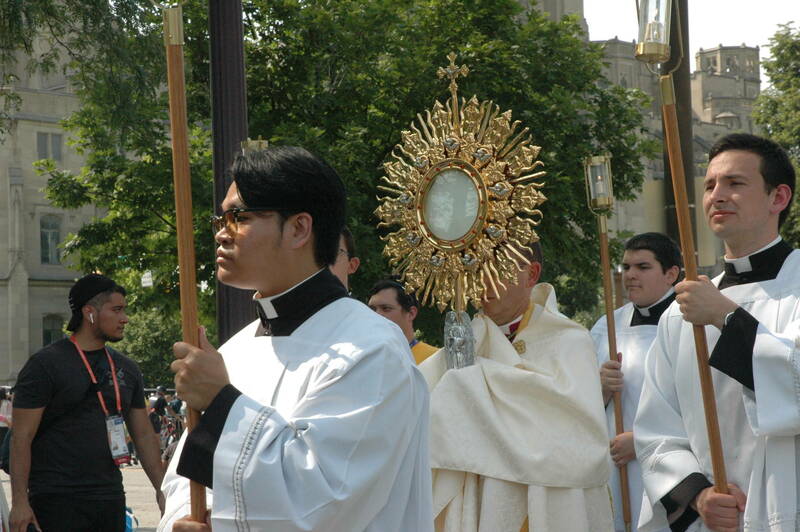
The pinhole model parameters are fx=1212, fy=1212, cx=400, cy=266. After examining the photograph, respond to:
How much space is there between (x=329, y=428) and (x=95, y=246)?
16.5 metres

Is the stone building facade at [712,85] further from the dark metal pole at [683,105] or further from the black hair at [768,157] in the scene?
the black hair at [768,157]

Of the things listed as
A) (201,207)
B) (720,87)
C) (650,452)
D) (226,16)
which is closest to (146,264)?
(201,207)

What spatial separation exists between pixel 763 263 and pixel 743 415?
21.9 inches

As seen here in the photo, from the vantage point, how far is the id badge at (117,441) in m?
6.38

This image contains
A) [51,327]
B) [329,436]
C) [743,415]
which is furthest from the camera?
[51,327]

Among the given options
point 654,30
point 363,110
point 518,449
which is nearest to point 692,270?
point 654,30

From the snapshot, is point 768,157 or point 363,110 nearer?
point 768,157

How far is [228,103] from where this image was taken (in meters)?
5.45

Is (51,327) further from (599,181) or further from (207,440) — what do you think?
(207,440)

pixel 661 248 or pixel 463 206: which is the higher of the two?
pixel 463 206

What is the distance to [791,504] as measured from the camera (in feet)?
13.3

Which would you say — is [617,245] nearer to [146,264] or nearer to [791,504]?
[146,264]

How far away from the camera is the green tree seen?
2848cm

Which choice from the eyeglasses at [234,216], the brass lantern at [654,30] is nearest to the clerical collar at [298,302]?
the eyeglasses at [234,216]
